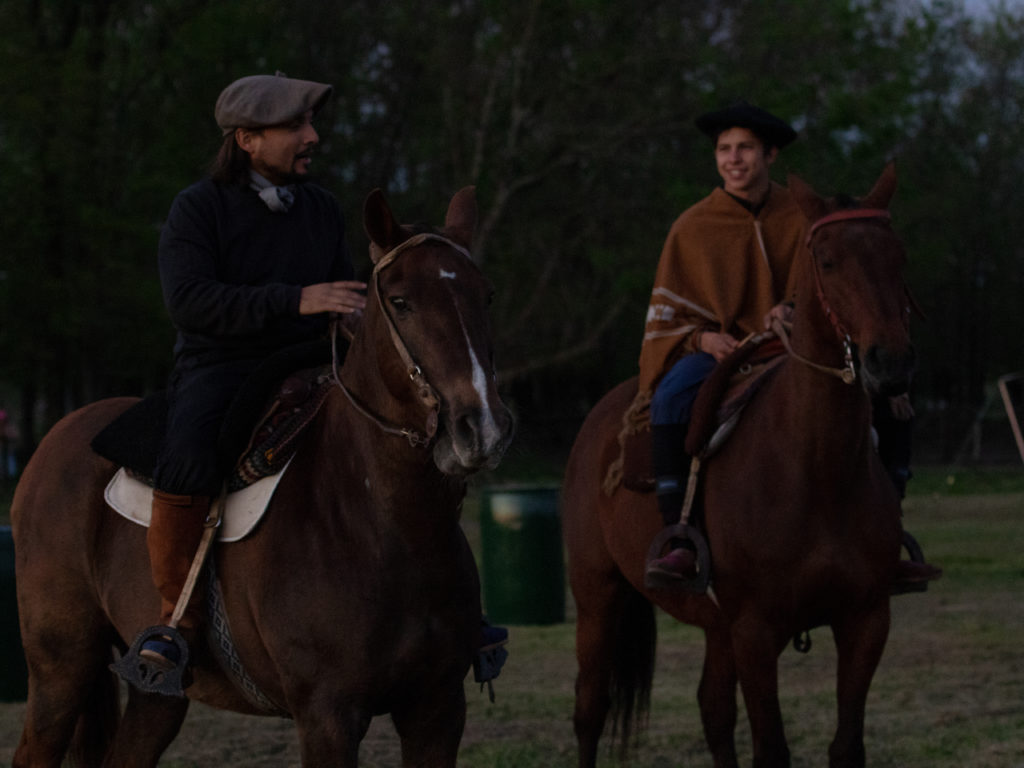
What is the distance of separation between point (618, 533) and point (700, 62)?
20896 mm

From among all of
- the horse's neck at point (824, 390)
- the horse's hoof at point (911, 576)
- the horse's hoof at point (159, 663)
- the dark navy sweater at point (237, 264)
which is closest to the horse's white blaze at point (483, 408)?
the dark navy sweater at point (237, 264)

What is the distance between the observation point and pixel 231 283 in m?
4.47


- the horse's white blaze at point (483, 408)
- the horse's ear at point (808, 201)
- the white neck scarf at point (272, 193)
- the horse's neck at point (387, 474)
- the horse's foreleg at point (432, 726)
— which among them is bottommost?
the horse's foreleg at point (432, 726)

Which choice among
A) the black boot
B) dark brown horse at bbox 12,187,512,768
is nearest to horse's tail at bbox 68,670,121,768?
dark brown horse at bbox 12,187,512,768

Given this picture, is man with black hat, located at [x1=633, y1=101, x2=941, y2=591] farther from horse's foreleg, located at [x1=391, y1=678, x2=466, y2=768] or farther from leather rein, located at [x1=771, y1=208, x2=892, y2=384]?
horse's foreleg, located at [x1=391, y1=678, x2=466, y2=768]

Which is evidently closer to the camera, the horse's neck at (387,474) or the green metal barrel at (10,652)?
the horse's neck at (387,474)

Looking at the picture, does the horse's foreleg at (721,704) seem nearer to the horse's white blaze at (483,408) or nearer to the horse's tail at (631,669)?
the horse's tail at (631,669)

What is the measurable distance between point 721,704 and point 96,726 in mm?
2770

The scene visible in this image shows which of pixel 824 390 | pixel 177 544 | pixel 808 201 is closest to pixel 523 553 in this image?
pixel 824 390

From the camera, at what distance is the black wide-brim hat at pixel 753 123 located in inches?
252

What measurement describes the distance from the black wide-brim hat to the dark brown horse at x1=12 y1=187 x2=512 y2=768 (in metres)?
2.67

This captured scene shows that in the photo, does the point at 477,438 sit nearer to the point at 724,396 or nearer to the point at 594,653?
the point at 724,396

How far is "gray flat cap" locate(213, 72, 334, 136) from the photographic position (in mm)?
4387

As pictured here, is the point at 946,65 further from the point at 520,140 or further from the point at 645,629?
the point at 645,629
